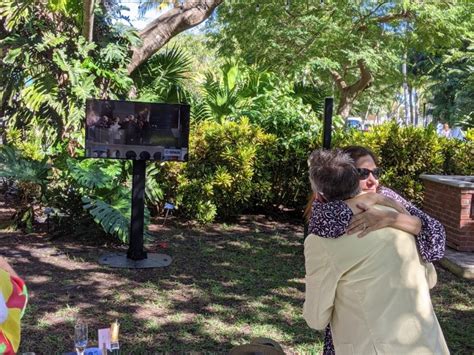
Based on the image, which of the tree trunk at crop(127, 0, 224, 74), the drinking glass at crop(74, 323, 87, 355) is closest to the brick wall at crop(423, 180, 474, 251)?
the tree trunk at crop(127, 0, 224, 74)

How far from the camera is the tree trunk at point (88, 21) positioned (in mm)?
7359

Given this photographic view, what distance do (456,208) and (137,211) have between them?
4206 mm

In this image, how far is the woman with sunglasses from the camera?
2.13 m

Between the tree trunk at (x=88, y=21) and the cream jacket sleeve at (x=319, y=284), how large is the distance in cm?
613

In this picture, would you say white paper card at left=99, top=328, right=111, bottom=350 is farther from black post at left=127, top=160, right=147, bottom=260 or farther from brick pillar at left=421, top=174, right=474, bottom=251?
brick pillar at left=421, top=174, right=474, bottom=251

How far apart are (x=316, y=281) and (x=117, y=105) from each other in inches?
177

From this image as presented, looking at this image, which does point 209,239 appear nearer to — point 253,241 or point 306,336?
point 253,241

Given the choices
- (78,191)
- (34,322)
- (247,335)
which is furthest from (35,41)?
(247,335)

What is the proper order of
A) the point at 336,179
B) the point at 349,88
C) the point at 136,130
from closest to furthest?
1. the point at 336,179
2. the point at 136,130
3. the point at 349,88

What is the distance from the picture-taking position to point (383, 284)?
210cm

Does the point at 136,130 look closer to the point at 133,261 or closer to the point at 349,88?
the point at 133,261

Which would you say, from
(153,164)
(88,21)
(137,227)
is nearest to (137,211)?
(137,227)

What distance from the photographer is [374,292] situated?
82.7 inches

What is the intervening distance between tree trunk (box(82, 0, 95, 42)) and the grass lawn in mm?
3009
